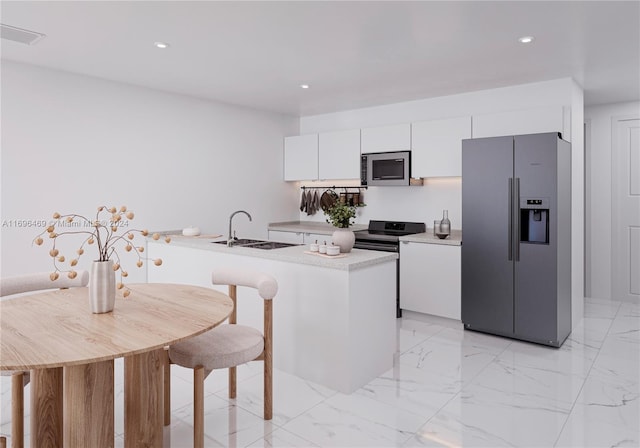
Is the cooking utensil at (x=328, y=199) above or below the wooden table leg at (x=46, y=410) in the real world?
above

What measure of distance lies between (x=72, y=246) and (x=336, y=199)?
10.3ft

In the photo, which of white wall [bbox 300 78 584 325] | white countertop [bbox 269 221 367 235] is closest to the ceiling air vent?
white countertop [bbox 269 221 367 235]

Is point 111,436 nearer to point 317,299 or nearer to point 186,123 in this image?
point 317,299

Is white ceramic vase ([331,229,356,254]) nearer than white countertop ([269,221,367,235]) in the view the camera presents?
Yes

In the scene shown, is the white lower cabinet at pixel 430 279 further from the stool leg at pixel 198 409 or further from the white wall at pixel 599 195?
the stool leg at pixel 198 409

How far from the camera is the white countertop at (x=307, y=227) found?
5.39 metres

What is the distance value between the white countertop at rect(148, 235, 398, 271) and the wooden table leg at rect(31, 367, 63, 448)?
60.2 inches

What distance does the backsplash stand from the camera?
4.97m

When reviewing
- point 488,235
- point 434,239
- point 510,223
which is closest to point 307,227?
point 434,239

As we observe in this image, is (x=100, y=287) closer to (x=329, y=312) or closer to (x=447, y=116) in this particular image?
(x=329, y=312)

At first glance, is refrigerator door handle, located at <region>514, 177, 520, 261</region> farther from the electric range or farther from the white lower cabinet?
the electric range

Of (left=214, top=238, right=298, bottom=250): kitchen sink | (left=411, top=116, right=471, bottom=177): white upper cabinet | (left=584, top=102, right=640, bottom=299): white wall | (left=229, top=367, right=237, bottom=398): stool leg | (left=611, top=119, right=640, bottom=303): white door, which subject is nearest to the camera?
(left=229, top=367, right=237, bottom=398): stool leg

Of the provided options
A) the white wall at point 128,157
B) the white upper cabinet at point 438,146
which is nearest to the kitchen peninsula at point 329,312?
the white wall at point 128,157

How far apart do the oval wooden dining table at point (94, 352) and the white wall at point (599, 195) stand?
4.93 metres
